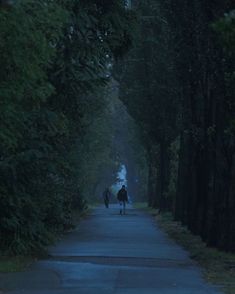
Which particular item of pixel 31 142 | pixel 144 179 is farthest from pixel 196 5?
pixel 144 179

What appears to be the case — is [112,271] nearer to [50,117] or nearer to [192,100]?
[50,117]

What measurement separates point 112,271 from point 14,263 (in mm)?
2081

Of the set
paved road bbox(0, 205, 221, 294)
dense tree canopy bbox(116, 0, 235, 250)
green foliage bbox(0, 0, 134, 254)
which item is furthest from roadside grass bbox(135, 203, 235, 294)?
green foliage bbox(0, 0, 134, 254)

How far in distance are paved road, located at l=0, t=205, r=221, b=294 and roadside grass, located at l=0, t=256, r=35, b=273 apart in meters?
0.25

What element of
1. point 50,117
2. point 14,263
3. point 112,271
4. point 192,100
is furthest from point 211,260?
point 192,100

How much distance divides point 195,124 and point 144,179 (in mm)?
54542

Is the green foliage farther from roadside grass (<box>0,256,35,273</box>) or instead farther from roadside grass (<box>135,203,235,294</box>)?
roadside grass (<box>135,203,235,294</box>)

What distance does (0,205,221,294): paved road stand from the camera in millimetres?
12195

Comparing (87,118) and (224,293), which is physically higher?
(87,118)

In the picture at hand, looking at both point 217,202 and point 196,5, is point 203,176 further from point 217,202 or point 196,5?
point 196,5

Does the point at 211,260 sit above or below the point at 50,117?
below

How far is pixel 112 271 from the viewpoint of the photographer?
14430 mm

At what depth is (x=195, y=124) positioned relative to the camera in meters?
24.0

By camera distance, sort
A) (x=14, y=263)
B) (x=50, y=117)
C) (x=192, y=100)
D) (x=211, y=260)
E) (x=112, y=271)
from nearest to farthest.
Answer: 1. (x=112, y=271)
2. (x=14, y=263)
3. (x=50, y=117)
4. (x=211, y=260)
5. (x=192, y=100)
